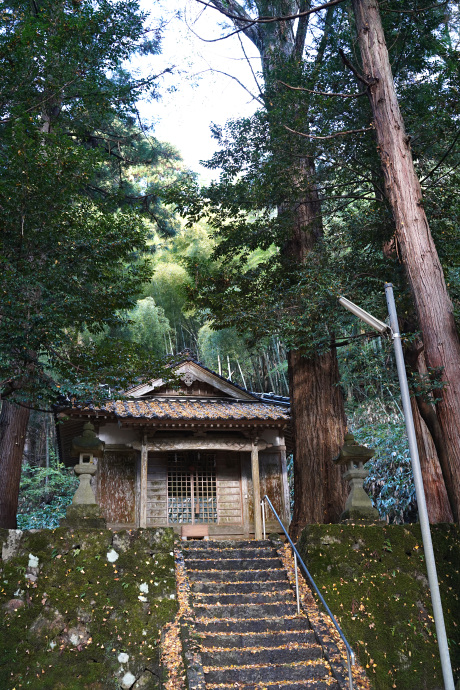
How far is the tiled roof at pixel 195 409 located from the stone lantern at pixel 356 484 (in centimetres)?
304

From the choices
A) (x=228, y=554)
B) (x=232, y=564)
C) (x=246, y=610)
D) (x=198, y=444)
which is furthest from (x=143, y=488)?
(x=246, y=610)

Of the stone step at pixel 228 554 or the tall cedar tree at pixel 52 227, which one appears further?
the stone step at pixel 228 554

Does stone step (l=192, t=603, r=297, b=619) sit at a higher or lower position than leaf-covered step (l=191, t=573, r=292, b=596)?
lower

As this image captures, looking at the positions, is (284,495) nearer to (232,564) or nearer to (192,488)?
(192,488)

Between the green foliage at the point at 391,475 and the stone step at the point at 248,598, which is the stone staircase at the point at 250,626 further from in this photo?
the green foliage at the point at 391,475

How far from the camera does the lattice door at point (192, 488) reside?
12000 millimetres

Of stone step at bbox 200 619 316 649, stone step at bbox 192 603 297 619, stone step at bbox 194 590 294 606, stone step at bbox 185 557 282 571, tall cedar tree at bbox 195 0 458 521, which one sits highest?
tall cedar tree at bbox 195 0 458 521

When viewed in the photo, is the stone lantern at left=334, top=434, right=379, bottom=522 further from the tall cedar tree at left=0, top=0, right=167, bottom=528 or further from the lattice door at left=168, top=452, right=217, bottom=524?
the lattice door at left=168, top=452, right=217, bottom=524

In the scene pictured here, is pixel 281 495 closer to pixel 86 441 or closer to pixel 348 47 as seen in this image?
pixel 86 441

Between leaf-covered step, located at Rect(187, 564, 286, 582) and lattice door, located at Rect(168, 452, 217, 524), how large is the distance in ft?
13.6

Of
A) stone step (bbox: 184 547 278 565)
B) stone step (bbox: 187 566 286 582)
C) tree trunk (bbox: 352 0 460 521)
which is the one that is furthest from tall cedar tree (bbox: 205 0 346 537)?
tree trunk (bbox: 352 0 460 521)

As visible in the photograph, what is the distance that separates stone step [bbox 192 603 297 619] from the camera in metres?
6.87

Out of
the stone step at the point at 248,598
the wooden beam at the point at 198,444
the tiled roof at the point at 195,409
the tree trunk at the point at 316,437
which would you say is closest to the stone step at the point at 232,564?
the stone step at the point at 248,598

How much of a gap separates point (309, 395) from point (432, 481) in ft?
8.41
